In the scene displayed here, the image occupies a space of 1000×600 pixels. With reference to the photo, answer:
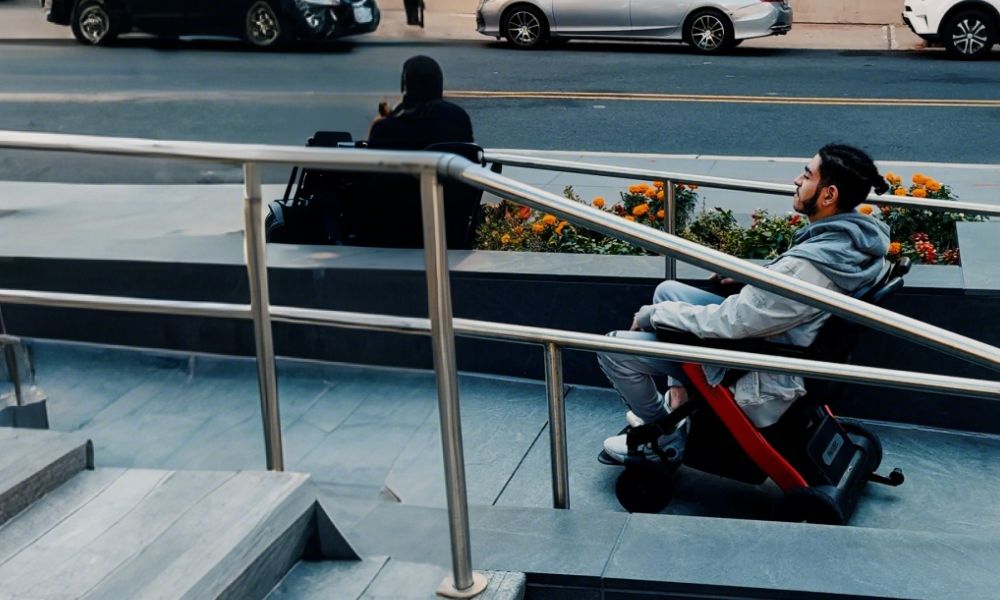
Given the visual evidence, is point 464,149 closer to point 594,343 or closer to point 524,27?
point 594,343

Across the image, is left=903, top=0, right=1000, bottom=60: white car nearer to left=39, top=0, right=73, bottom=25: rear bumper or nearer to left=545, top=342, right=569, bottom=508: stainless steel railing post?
left=39, top=0, right=73, bottom=25: rear bumper

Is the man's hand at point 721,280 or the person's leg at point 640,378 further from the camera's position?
the man's hand at point 721,280

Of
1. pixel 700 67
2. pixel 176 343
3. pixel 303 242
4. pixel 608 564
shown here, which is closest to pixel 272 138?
pixel 303 242

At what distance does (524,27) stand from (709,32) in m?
2.44

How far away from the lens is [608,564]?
3.16m

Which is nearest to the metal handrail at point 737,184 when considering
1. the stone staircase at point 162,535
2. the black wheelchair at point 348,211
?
the black wheelchair at point 348,211

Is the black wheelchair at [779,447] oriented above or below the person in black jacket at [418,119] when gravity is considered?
below

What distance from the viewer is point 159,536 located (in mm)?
3068

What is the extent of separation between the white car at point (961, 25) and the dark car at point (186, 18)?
1158 centimetres

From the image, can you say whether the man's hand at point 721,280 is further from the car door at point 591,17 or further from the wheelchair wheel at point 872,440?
the car door at point 591,17

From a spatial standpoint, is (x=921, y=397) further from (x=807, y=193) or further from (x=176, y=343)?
(x=176, y=343)

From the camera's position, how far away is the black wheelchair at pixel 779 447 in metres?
4.09

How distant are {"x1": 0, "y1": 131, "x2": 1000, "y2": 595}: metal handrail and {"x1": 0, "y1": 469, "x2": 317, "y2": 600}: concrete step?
0.26 m

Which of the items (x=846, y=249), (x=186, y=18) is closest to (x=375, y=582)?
(x=846, y=249)
